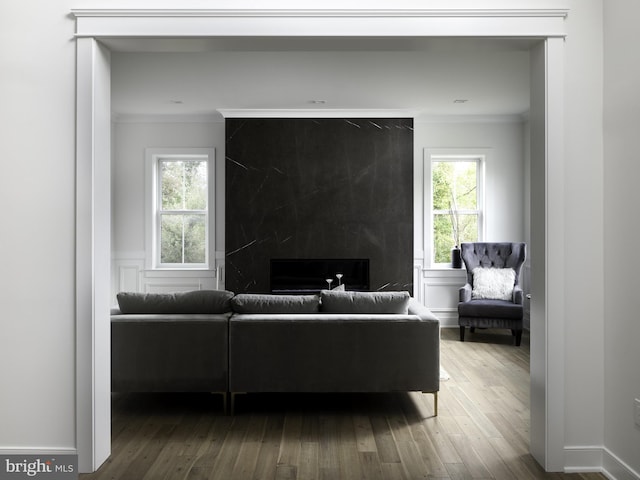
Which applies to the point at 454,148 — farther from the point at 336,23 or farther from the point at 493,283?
the point at 336,23

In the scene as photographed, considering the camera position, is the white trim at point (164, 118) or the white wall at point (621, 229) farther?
the white trim at point (164, 118)

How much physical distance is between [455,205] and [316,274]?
2.12 meters

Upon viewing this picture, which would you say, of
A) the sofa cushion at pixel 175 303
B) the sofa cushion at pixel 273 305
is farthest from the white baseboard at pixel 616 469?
the sofa cushion at pixel 175 303

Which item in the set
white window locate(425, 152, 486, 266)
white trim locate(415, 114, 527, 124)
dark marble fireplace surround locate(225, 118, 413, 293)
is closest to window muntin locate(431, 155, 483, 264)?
white window locate(425, 152, 486, 266)

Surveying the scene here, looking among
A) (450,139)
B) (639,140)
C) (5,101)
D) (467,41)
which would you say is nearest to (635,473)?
(639,140)

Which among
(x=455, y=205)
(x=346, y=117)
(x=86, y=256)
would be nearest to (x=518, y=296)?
(x=455, y=205)

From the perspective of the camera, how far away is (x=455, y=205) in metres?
7.40

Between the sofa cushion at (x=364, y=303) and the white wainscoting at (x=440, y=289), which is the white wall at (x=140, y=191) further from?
the sofa cushion at (x=364, y=303)

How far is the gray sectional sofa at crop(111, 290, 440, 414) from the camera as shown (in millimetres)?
3637

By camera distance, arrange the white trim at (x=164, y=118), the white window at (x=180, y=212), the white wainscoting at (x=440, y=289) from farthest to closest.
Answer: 1. the white window at (x=180, y=212)
2. the white wainscoting at (x=440, y=289)
3. the white trim at (x=164, y=118)

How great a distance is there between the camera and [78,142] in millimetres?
2830

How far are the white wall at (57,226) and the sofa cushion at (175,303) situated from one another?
0.89m

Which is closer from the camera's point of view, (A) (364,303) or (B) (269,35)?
(B) (269,35)

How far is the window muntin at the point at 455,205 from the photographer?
739cm
